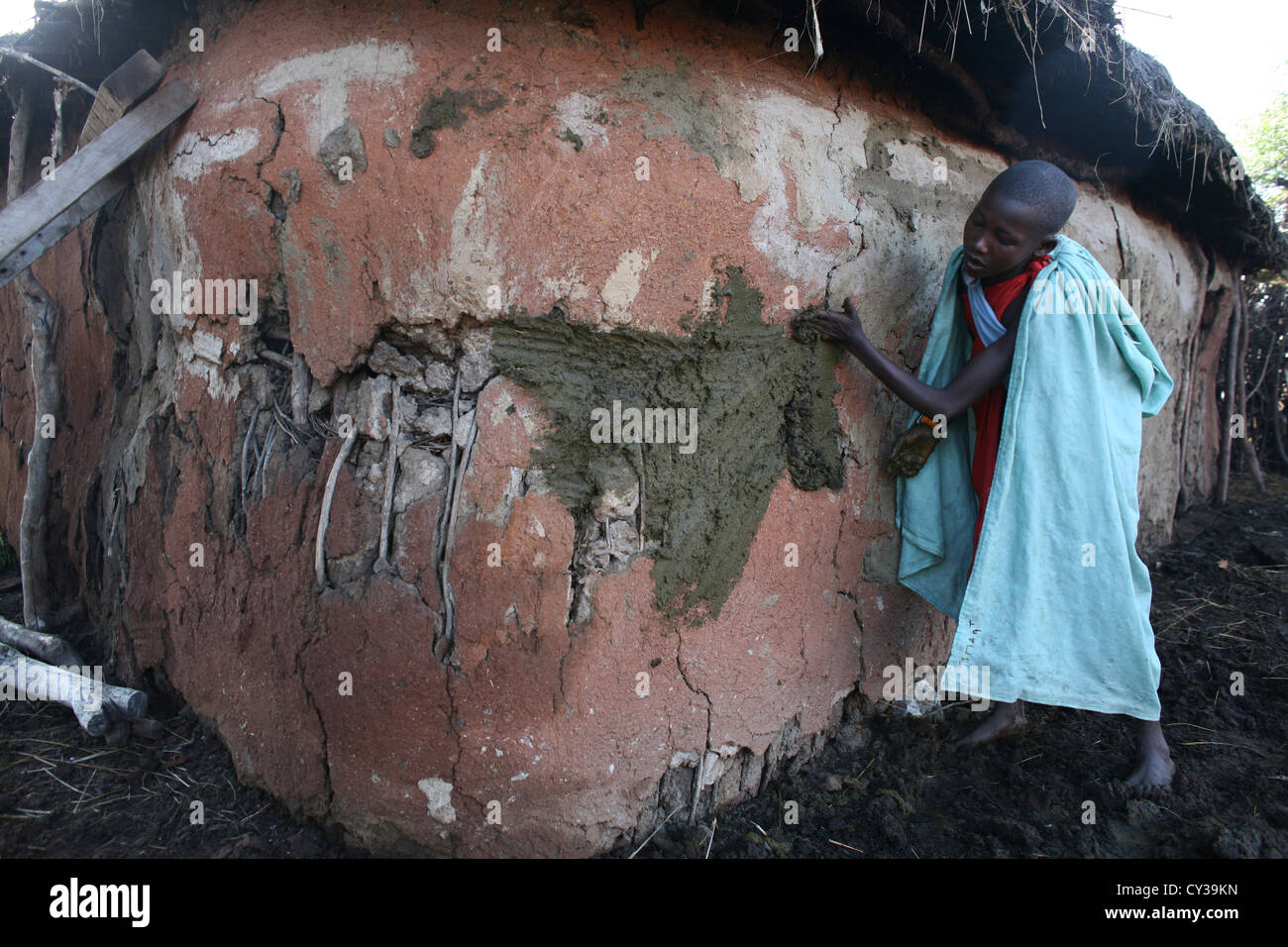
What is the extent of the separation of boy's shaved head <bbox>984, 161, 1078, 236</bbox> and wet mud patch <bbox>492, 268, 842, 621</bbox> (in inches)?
26.5

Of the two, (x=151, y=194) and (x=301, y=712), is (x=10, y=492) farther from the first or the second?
(x=301, y=712)

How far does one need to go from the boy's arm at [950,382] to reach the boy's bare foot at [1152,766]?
4.14 ft

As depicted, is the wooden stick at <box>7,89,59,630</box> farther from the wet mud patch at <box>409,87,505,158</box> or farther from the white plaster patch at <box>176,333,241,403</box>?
the wet mud patch at <box>409,87,505,158</box>

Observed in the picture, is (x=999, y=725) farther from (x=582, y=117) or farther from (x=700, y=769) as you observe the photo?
(x=582, y=117)

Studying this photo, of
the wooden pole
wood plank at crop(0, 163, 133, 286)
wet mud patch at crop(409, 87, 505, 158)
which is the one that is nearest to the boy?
wet mud patch at crop(409, 87, 505, 158)

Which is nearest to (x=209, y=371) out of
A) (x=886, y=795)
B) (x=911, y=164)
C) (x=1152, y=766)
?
(x=911, y=164)

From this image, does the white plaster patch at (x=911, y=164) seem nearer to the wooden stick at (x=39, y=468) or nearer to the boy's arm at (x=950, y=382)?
the boy's arm at (x=950, y=382)

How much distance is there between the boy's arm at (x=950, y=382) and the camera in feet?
7.36

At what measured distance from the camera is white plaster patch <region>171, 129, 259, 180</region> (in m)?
2.20

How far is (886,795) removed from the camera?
7.82 ft

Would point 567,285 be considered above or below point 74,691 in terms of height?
above

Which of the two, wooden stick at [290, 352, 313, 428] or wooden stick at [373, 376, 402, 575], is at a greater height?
wooden stick at [290, 352, 313, 428]

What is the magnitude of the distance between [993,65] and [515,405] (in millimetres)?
2150

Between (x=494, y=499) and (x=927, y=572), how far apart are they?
1.54 metres
